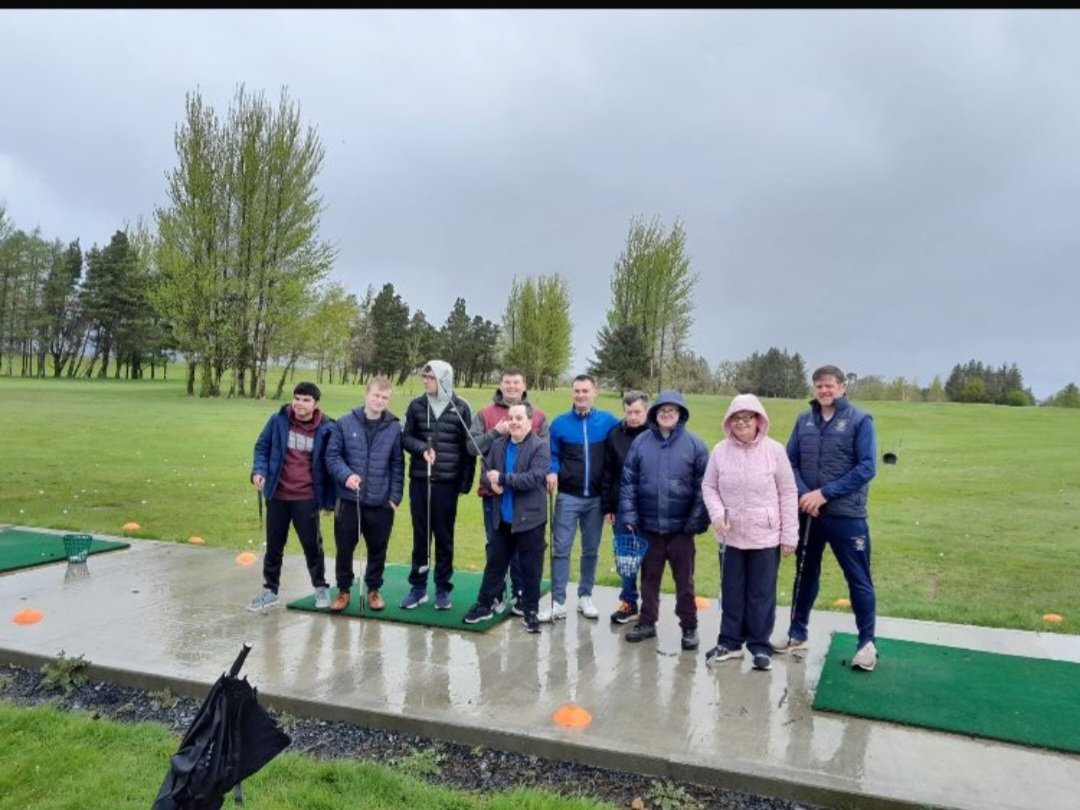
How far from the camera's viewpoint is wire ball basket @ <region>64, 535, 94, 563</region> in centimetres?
719

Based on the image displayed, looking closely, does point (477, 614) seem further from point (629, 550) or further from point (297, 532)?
point (297, 532)

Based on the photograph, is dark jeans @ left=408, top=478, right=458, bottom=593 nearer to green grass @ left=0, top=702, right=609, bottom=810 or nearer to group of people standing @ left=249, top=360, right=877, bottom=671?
group of people standing @ left=249, top=360, right=877, bottom=671

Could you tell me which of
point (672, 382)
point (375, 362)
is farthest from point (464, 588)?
point (375, 362)

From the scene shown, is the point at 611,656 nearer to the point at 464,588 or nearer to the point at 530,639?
the point at 530,639

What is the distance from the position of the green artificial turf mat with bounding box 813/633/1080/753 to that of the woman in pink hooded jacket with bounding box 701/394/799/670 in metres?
0.58

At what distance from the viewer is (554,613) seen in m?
6.25

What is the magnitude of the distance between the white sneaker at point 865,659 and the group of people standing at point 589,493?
1 centimetres

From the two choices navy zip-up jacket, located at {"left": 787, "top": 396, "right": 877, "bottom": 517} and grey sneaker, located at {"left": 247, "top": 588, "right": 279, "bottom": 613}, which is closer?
navy zip-up jacket, located at {"left": 787, "top": 396, "right": 877, "bottom": 517}

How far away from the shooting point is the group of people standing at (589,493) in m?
5.25

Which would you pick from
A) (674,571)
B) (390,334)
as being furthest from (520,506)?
(390,334)

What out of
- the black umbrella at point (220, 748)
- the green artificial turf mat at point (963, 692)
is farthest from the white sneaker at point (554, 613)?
the black umbrella at point (220, 748)

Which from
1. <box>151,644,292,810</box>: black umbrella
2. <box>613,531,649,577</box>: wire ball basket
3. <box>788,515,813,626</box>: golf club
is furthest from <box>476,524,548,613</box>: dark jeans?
<box>151,644,292,810</box>: black umbrella

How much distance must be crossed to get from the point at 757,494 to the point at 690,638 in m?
1.24

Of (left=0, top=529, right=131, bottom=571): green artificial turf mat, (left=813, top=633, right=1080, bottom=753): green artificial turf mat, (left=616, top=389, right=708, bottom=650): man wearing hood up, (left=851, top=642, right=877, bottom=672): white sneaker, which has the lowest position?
(left=0, top=529, right=131, bottom=571): green artificial turf mat
